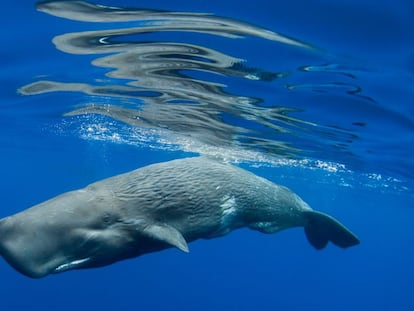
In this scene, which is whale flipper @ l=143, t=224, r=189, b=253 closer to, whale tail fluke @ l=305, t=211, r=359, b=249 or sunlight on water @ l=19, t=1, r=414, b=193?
sunlight on water @ l=19, t=1, r=414, b=193

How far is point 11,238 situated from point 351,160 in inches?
785

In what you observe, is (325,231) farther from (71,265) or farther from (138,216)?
(71,265)

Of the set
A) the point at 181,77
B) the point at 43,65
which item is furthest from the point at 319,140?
the point at 43,65

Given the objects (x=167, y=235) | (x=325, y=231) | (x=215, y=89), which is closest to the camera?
(x=167, y=235)

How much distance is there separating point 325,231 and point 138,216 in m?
5.32

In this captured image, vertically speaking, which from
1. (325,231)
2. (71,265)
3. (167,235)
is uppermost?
(167,235)

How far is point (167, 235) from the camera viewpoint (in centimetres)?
616

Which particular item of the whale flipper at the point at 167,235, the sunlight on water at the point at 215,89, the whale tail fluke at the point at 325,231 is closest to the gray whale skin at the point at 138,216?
the whale flipper at the point at 167,235

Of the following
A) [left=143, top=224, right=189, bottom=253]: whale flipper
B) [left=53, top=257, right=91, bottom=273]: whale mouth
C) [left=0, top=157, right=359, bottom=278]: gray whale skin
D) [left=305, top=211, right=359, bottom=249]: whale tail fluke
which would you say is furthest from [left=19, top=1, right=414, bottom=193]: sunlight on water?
[left=53, top=257, right=91, bottom=273]: whale mouth

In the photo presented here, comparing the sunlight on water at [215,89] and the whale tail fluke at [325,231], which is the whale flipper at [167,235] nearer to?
the sunlight on water at [215,89]

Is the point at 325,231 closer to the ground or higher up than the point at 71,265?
closer to the ground

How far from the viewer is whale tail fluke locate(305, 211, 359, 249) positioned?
10.1 metres

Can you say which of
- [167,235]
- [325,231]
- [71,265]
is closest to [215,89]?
[325,231]

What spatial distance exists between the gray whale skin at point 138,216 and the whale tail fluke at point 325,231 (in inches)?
44.0
